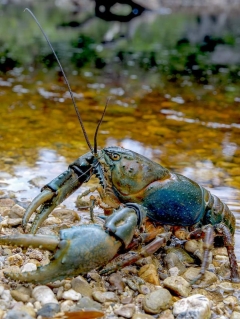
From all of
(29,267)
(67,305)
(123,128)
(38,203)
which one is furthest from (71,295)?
(123,128)

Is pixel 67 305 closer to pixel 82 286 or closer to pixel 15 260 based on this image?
pixel 82 286

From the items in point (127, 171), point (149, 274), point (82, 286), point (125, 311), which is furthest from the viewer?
point (127, 171)

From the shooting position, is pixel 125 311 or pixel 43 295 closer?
pixel 43 295

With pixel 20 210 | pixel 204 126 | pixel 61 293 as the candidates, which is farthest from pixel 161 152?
pixel 61 293

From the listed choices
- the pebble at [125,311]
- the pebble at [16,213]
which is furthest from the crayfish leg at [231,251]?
the pebble at [16,213]

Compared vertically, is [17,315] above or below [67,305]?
above
